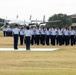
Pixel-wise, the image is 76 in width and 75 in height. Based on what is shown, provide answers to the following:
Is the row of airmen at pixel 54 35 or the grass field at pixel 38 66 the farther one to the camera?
the row of airmen at pixel 54 35

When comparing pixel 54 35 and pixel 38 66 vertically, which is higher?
pixel 38 66

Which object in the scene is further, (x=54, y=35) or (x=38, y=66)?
(x=54, y=35)

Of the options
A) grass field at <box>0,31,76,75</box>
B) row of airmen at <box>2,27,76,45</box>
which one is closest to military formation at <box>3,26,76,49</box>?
row of airmen at <box>2,27,76,45</box>

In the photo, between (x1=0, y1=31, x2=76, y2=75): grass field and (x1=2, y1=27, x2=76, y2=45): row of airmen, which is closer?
(x1=0, y1=31, x2=76, y2=75): grass field

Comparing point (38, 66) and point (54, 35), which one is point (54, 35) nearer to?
point (54, 35)

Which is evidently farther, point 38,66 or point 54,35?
point 54,35

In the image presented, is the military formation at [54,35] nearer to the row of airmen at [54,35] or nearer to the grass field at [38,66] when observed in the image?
the row of airmen at [54,35]

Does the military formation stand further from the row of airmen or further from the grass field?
the grass field

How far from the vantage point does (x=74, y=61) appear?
69.9 ft

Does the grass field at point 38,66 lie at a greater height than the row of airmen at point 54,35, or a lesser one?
greater

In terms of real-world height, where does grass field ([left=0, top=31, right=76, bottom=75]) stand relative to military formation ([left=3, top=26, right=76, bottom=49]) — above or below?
above

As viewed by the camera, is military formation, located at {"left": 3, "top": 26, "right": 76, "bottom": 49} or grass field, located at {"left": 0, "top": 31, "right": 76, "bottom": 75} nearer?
grass field, located at {"left": 0, "top": 31, "right": 76, "bottom": 75}

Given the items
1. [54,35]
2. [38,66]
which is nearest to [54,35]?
[54,35]

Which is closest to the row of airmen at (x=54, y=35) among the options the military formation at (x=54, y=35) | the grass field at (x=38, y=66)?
the military formation at (x=54, y=35)
